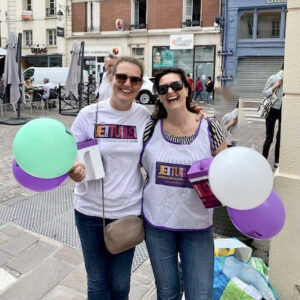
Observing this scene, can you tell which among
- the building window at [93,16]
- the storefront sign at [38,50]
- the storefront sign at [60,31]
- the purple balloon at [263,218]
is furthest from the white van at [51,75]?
the purple balloon at [263,218]

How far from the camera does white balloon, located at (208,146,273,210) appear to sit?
1601mm

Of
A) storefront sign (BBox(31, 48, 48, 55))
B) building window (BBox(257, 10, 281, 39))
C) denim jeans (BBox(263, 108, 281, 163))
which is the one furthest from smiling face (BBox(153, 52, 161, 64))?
denim jeans (BBox(263, 108, 281, 163))

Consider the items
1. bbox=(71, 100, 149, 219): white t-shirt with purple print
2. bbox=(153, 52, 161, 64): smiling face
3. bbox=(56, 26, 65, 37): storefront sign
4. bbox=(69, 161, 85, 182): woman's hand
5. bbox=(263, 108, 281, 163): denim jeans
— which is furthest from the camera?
bbox=(56, 26, 65, 37): storefront sign

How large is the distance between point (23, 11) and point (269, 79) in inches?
1043

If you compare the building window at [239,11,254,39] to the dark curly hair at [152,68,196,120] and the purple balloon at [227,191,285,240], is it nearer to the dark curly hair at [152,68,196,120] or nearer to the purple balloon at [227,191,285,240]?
the dark curly hair at [152,68,196,120]

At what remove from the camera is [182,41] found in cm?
2266

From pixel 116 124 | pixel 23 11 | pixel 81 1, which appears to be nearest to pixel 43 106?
pixel 116 124

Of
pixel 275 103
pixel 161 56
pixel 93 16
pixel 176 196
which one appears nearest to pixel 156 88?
pixel 176 196

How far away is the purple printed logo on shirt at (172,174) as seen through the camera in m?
1.81

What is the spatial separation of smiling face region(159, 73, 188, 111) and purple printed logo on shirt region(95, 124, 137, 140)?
0.22 meters

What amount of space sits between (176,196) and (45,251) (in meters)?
1.97

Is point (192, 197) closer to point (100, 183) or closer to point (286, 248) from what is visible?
point (100, 183)

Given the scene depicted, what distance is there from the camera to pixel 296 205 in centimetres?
237

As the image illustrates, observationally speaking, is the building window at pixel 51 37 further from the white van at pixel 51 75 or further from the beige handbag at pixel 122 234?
the beige handbag at pixel 122 234
